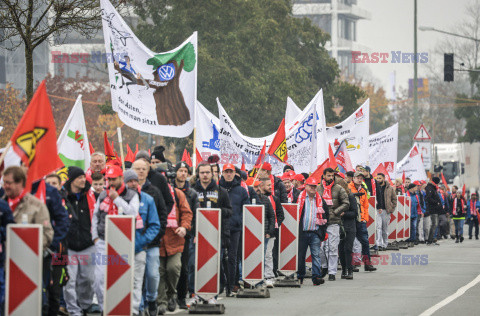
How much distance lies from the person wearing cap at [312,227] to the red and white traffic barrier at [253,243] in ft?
8.59

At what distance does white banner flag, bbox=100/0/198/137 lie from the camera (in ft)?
50.5

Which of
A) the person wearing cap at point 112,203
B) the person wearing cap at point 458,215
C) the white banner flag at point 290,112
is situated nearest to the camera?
the person wearing cap at point 112,203

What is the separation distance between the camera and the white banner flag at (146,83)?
1540 cm

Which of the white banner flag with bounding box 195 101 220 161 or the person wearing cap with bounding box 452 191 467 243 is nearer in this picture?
the white banner flag with bounding box 195 101 220 161

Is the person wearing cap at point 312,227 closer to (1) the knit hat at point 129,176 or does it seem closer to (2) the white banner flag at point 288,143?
(2) the white banner flag at point 288,143

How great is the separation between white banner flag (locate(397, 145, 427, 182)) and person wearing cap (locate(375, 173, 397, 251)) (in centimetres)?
789

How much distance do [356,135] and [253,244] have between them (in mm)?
13053

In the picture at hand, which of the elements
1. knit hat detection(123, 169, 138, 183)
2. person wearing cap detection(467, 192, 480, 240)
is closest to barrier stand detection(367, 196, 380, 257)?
person wearing cap detection(467, 192, 480, 240)

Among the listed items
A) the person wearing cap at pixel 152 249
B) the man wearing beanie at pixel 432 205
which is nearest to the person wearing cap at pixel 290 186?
the person wearing cap at pixel 152 249

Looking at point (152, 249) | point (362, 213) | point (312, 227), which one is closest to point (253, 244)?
point (312, 227)

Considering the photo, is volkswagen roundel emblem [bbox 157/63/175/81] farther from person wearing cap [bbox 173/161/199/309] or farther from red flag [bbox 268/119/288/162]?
red flag [bbox 268/119/288/162]

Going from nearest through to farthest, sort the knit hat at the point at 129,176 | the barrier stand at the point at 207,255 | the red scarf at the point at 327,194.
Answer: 1. the knit hat at the point at 129,176
2. the barrier stand at the point at 207,255
3. the red scarf at the point at 327,194

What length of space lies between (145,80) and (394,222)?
574 inches

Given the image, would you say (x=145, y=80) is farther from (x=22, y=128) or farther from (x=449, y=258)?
(x=449, y=258)
